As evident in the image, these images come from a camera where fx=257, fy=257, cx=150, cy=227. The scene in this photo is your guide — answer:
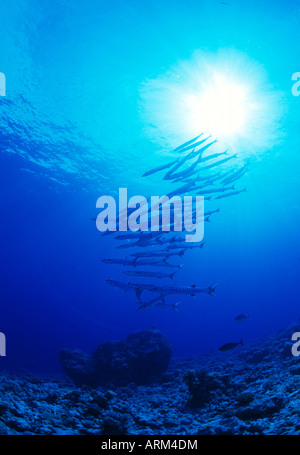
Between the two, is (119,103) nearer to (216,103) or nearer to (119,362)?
(216,103)

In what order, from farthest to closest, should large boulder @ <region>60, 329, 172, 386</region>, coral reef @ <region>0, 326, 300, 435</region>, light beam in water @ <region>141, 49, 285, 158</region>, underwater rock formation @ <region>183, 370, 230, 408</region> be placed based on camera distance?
light beam in water @ <region>141, 49, 285, 158</region> → large boulder @ <region>60, 329, 172, 386</region> → underwater rock formation @ <region>183, 370, 230, 408</region> → coral reef @ <region>0, 326, 300, 435</region>

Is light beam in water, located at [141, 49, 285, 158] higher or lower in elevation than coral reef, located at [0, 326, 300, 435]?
higher

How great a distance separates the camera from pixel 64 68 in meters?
15.4

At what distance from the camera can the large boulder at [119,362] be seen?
35.2 feet

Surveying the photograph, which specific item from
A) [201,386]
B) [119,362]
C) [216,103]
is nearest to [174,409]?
[201,386]

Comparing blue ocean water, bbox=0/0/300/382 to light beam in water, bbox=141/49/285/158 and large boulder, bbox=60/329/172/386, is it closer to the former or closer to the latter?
light beam in water, bbox=141/49/285/158

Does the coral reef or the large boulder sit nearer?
the coral reef

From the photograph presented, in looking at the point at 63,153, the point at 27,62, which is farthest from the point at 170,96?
the point at 63,153

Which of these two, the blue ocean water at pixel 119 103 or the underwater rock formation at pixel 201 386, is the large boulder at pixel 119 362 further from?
the blue ocean water at pixel 119 103

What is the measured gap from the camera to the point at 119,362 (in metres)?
10.9

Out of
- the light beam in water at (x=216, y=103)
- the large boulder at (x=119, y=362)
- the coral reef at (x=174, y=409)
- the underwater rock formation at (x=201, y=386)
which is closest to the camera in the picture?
the coral reef at (x=174, y=409)

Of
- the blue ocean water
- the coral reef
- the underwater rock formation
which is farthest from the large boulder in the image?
the blue ocean water

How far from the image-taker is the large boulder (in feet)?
35.2

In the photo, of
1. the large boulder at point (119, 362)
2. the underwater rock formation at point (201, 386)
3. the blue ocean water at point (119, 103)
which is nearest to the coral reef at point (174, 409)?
the underwater rock formation at point (201, 386)
